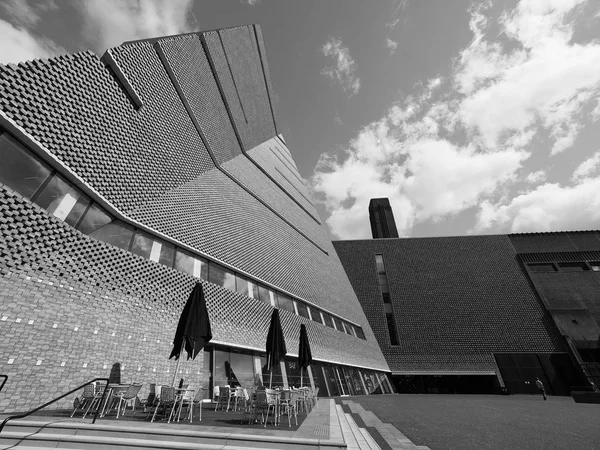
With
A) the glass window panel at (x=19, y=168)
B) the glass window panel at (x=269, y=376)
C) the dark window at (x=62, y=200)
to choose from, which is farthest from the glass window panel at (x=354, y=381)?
the glass window panel at (x=19, y=168)

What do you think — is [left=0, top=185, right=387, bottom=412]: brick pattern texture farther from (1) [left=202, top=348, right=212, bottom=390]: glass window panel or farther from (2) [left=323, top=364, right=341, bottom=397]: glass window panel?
(2) [left=323, top=364, right=341, bottom=397]: glass window panel

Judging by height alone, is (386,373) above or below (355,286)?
below

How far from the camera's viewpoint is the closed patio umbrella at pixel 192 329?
6.42 metres

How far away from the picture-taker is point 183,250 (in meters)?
10.2

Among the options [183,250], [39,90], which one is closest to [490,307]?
[183,250]

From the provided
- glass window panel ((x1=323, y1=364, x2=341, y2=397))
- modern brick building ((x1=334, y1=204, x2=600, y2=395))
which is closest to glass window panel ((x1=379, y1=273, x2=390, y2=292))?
modern brick building ((x1=334, y1=204, x2=600, y2=395))

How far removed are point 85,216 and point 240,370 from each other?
271 inches

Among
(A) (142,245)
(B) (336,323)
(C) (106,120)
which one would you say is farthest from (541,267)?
(C) (106,120)

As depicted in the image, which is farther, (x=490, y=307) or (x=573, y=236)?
(x=573, y=236)

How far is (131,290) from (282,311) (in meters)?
7.19

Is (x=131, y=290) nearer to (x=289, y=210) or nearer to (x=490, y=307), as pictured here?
(x=289, y=210)

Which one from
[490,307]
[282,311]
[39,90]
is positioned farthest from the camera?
[490,307]

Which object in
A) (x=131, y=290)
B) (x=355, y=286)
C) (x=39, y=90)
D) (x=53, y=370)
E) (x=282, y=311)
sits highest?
(x=355, y=286)

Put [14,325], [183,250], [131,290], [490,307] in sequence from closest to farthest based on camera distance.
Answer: [14,325] < [131,290] < [183,250] < [490,307]
